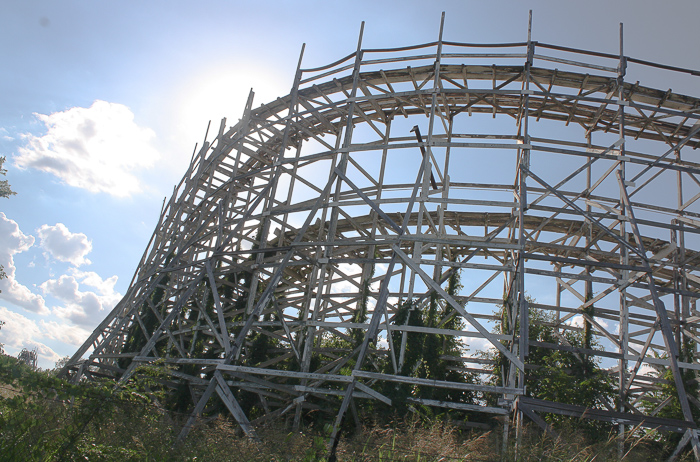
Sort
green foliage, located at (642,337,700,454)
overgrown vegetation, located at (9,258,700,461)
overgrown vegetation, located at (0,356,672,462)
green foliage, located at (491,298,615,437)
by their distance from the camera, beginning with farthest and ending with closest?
1. green foliage, located at (491,298,615,437)
2. green foliage, located at (642,337,700,454)
3. overgrown vegetation, located at (9,258,700,461)
4. overgrown vegetation, located at (0,356,672,462)

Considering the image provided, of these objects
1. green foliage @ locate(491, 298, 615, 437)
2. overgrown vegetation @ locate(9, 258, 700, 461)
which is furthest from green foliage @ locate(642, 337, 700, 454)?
green foliage @ locate(491, 298, 615, 437)

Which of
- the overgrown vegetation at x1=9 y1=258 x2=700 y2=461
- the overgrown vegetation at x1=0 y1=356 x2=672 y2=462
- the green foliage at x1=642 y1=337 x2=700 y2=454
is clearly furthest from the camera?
the green foliage at x1=642 y1=337 x2=700 y2=454

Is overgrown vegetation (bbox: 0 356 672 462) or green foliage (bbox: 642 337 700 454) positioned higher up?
green foliage (bbox: 642 337 700 454)

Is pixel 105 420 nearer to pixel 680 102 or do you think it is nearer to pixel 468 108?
pixel 468 108

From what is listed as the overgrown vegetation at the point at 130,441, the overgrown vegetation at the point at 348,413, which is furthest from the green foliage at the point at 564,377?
the overgrown vegetation at the point at 130,441

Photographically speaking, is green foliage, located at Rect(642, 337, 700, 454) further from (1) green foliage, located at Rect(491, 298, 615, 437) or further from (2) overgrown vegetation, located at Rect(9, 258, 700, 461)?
(1) green foliage, located at Rect(491, 298, 615, 437)

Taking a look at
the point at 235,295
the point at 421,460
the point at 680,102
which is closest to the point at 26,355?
the point at 235,295

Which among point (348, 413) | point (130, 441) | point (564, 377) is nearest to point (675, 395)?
point (564, 377)

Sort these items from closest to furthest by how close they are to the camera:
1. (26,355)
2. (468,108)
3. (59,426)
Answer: (59,426), (468,108), (26,355)

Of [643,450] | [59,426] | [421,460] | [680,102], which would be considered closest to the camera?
[421,460]

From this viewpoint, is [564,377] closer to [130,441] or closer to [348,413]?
[348,413]

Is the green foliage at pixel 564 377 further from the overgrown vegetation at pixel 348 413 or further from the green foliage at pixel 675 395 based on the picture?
the green foliage at pixel 675 395

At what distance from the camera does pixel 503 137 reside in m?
12.2

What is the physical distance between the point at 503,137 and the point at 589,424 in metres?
6.41
